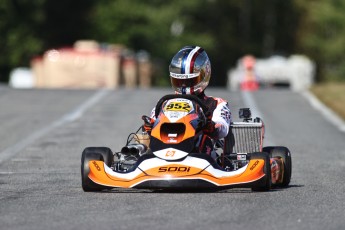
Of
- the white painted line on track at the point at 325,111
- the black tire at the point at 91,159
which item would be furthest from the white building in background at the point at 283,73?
the black tire at the point at 91,159

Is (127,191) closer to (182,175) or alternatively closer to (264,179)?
(182,175)

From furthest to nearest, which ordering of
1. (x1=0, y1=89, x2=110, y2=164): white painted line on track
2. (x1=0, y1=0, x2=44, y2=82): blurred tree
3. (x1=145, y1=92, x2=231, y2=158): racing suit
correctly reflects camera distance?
(x1=0, y1=0, x2=44, y2=82): blurred tree → (x1=0, y1=89, x2=110, y2=164): white painted line on track → (x1=145, y1=92, x2=231, y2=158): racing suit

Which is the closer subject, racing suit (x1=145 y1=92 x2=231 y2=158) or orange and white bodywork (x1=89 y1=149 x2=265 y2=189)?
orange and white bodywork (x1=89 y1=149 x2=265 y2=189)

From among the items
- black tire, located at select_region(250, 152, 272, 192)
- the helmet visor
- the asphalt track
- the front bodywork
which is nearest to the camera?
the asphalt track

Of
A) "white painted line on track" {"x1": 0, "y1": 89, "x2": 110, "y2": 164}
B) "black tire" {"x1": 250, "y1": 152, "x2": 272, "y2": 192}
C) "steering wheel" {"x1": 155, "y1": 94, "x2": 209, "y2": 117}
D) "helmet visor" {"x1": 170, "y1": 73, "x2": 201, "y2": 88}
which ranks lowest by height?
"white painted line on track" {"x1": 0, "y1": 89, "x2": 110, "y2": 164}

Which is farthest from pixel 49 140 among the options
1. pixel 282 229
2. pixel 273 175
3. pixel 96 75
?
pixel 96 75

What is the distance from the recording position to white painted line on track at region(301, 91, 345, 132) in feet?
75.5

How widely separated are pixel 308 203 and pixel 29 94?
67.9 ft

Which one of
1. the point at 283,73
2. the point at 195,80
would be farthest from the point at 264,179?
the point at 283,73

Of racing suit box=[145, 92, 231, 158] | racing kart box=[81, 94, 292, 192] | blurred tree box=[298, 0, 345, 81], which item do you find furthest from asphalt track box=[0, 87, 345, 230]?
blurred tree box=[298, 0, 345, 81]

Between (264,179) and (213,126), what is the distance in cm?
94

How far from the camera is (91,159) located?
1187 centimetres

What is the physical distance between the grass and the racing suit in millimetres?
12274

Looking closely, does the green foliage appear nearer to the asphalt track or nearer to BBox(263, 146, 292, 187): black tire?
the asphalt track
